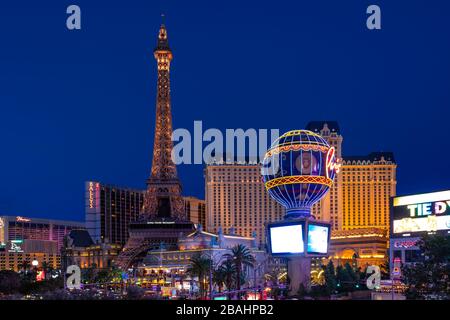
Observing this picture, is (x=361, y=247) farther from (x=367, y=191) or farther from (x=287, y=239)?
(x=287, y=239)

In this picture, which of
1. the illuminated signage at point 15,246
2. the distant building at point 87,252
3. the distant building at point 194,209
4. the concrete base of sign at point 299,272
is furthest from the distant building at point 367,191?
the concrete base of sign at point 299,272

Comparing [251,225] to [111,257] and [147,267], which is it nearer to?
[111,257]

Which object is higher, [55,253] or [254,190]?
[254,190]

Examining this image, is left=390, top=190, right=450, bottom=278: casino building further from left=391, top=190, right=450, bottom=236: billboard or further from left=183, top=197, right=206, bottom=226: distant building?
left=183, top=197, right=206, bottom=226: distant building

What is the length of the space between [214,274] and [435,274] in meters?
36.5

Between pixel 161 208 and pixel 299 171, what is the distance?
64.3 meters

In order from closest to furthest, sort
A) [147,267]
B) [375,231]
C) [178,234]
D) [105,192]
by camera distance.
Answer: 1. [147,267]
2. [178,234]
3. [375,231]
4. [105,192]

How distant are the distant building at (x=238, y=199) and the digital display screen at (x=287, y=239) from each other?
7964 centimetres

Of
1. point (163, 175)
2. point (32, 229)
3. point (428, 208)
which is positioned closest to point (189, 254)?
point (163, 175)

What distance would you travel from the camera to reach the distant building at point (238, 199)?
145m

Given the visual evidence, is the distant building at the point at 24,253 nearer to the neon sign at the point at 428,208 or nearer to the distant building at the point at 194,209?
the distant building at the point at 194,209

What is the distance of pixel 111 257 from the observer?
136375mm
